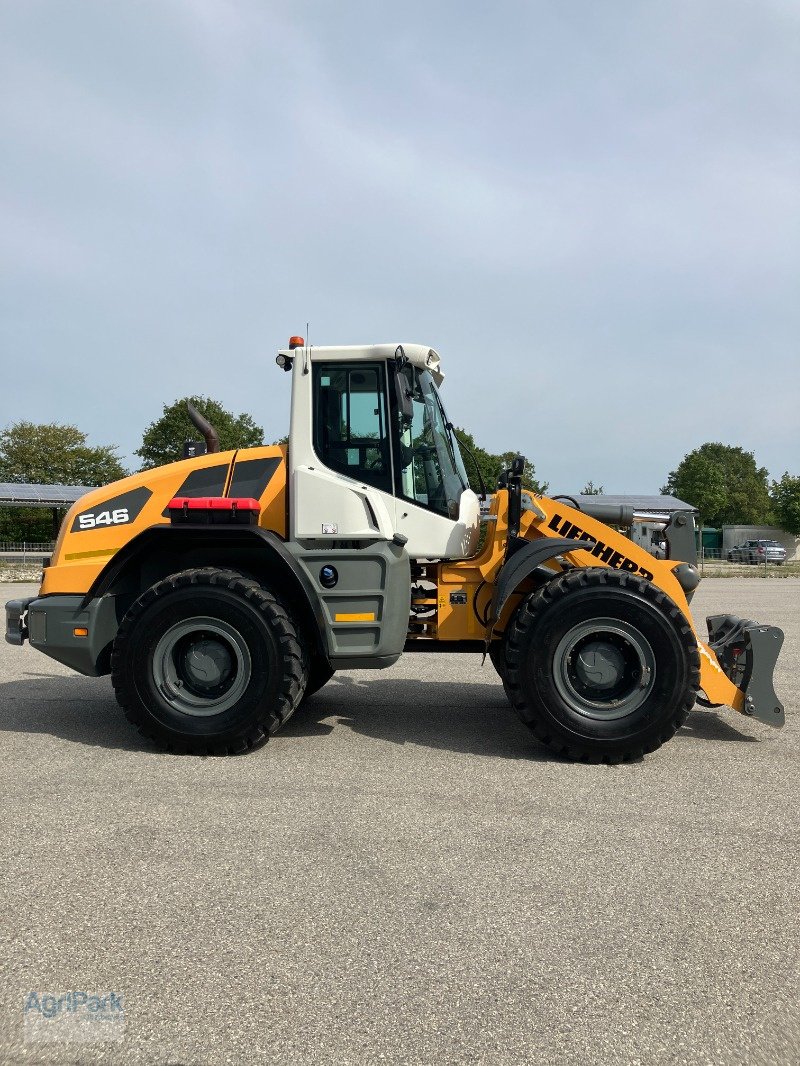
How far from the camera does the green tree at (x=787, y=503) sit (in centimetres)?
5731

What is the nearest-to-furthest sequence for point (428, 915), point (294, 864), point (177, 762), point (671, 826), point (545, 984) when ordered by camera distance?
point (545, 984), point (428, 915), point (294, 864), point (671, 826), point (177, 762)

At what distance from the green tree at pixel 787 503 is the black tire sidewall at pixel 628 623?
193 feet

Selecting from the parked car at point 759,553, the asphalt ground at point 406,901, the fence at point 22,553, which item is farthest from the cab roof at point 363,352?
the parked car at point 759,553

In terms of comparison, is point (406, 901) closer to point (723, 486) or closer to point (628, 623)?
point (628, 623)

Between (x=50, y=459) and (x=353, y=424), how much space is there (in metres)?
56.9

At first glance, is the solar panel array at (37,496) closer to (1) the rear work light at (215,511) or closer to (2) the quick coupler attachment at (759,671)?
(1) the rear work light at (215,511)

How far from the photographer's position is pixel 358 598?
5246 mm

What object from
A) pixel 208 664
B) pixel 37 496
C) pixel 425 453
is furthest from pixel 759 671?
pixel 37 496

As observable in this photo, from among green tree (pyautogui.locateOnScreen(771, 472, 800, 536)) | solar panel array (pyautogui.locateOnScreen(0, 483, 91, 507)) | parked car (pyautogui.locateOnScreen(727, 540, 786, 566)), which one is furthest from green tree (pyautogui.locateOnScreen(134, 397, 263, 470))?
green tree (pyautogui.locateOnScreen(771, 472, 800, 536))

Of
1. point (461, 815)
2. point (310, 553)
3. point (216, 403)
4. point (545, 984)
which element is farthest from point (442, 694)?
point (216, 403)

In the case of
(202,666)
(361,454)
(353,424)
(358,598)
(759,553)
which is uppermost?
(353,424)

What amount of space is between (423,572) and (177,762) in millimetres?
2118

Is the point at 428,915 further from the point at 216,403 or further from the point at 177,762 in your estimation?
the point at 216,403

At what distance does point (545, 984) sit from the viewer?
2.43 m
